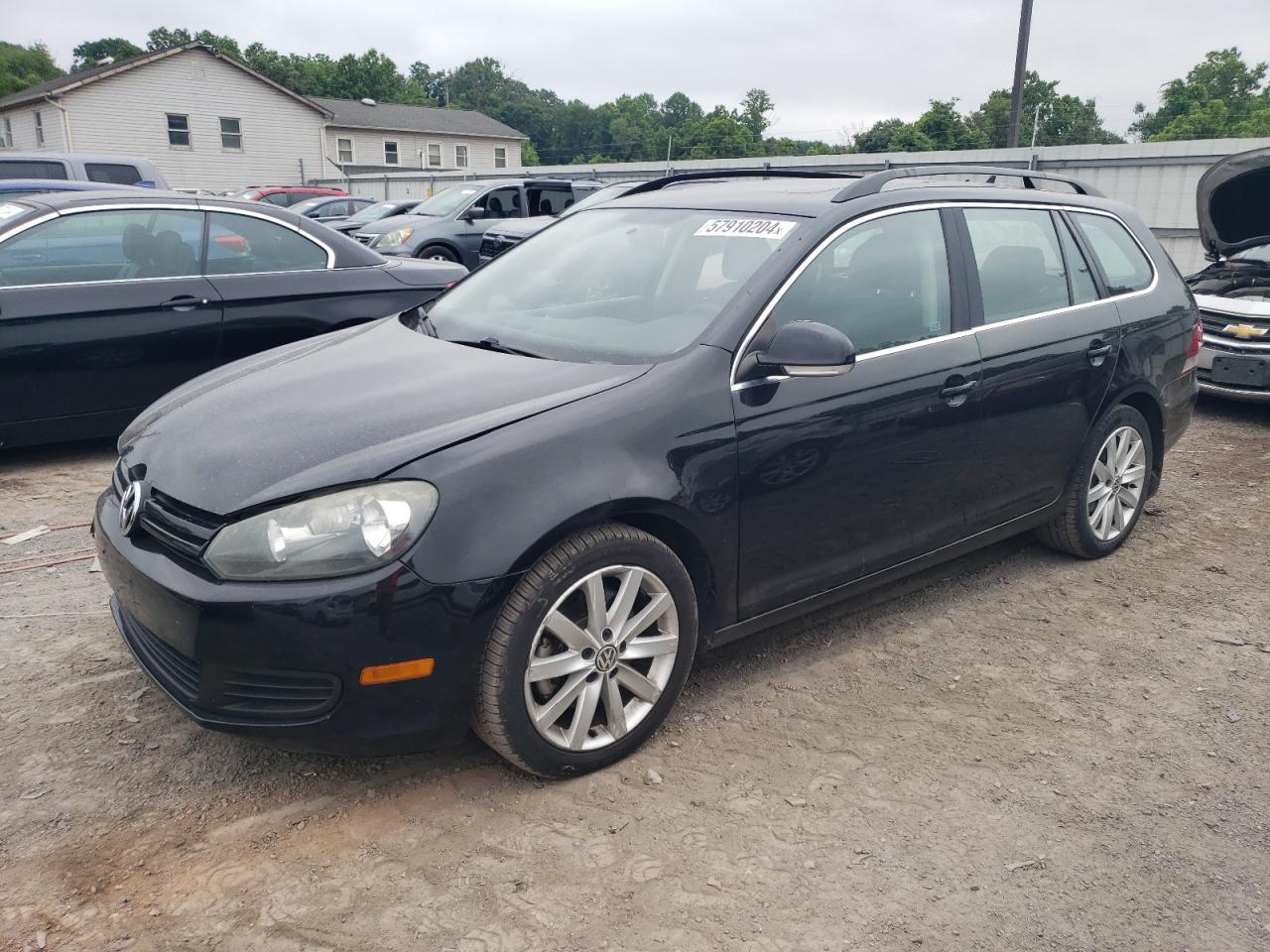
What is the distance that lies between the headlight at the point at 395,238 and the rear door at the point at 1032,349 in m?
10.9

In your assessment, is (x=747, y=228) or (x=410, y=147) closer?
(x=747, y=228)

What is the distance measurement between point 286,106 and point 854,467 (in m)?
43.7

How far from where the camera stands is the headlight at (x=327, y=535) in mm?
2641

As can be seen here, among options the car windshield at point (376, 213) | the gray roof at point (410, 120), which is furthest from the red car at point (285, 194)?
the gray roof at point (410, 120)

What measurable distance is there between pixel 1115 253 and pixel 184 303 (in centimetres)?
507

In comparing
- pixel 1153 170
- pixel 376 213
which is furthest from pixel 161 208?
pixel 376 213

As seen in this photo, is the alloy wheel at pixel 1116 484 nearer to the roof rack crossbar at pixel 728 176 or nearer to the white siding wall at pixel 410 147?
the roof rack crossbar at pixel 728 176

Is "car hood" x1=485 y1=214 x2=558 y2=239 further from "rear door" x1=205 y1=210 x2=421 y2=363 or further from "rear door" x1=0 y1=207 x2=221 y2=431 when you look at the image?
"rear door" x1=0 y1=207 x2=221 y2=431

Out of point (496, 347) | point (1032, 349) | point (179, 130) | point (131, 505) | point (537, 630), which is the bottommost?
point (537, 630)

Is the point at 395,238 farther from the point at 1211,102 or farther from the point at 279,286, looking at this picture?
the point at 1211,102

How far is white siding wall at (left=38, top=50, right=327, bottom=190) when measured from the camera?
3803 cm

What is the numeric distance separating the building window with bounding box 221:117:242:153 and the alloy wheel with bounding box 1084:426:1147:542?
4184cm

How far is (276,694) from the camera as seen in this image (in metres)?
2.69

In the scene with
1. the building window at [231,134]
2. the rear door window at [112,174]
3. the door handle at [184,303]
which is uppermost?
the building window at [231,134]
